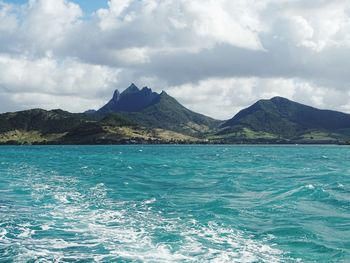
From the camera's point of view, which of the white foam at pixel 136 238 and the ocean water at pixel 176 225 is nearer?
the white foam at pixel 136 238

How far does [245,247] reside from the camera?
26422 millimetres

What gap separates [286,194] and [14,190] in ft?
106

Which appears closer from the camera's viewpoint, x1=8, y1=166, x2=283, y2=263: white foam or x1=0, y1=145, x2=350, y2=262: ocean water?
x1=8, y1=166, x2=283, y2=263: white foam

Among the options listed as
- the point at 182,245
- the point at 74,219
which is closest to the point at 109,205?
the point at 74,219

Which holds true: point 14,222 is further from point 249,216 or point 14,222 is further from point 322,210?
point 322,210

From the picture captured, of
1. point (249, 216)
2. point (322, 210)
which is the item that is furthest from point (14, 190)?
point (322, 210)

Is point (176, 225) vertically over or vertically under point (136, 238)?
over

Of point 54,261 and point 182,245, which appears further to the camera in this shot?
point 182,245

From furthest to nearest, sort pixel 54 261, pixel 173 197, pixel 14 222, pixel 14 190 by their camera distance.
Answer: pixel 14 190
pixel 173 197
pixel 14 222
pixel 54 261

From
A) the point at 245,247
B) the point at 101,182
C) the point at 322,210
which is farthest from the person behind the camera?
the point at 101,182

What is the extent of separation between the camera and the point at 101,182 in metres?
65.5

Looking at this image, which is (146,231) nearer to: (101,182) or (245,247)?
(245,247)

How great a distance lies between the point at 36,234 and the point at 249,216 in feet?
54.6

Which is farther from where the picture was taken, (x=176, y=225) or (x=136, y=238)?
(x=176, y=225)
